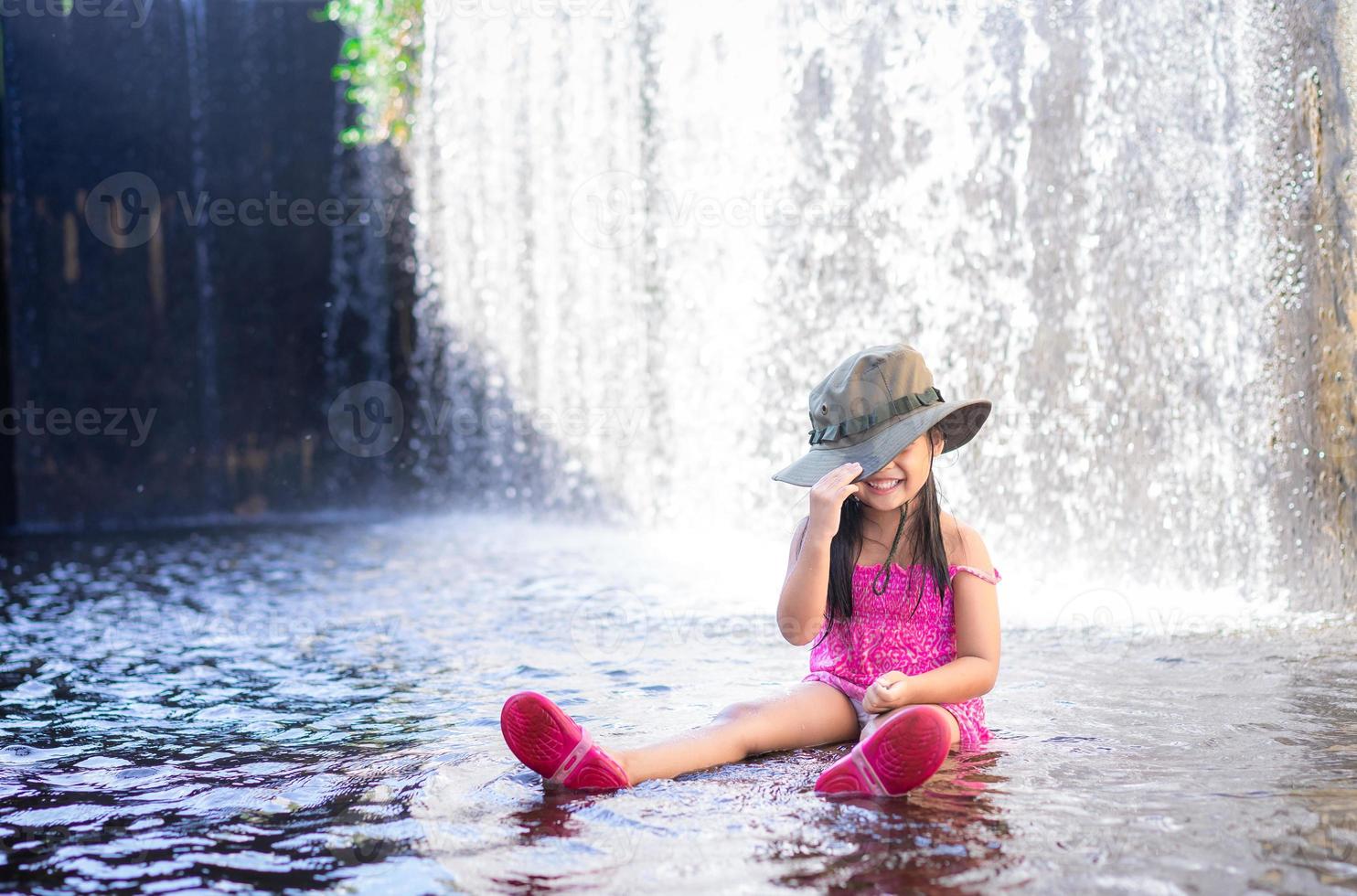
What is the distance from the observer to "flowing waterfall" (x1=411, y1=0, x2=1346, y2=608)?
456 centimetres

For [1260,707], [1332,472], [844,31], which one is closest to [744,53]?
[844,31]

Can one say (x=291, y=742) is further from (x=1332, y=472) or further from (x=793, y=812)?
(x=1332, y=472)

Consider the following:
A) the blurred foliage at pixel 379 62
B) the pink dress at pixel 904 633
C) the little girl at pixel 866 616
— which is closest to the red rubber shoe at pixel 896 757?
the little girl at pixel 866 616

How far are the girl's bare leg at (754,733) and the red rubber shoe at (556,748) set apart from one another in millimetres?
40

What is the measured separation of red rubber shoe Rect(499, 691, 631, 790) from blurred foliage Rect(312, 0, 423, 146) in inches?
319

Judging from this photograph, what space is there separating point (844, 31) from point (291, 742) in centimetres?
462

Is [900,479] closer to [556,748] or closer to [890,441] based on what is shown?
[890,441]

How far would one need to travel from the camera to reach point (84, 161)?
910 centimetres

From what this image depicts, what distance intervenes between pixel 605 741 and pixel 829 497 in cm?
77

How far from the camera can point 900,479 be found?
2357 millimetres

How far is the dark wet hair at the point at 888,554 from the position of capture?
2.42 meters

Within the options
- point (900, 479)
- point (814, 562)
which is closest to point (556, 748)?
point (814, 562)

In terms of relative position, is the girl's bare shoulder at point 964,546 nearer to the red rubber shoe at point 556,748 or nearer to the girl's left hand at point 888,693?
the girl's left hand at point 888,693

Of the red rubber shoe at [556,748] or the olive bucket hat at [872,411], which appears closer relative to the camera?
the red rubber shoe at [556,748]
